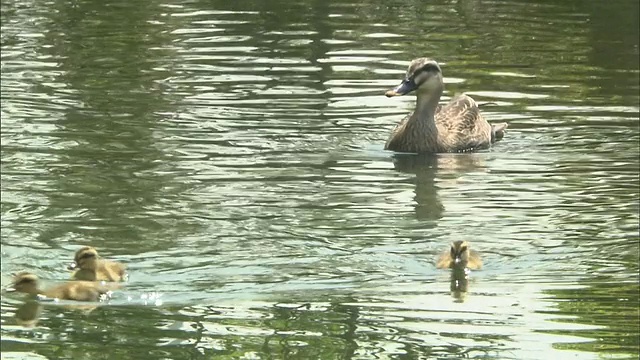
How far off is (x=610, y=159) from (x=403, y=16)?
826 cm

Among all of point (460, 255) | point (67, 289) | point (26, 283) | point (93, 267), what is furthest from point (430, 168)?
point (26, 283)

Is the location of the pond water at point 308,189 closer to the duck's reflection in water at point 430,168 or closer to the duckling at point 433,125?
the duck's reflection in water at point 430,168

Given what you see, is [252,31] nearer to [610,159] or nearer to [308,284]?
[610,159]

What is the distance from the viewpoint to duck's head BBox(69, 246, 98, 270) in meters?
9.55

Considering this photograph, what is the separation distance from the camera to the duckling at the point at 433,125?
1422 cm

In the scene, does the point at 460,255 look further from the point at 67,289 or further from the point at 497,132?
the point at 497,132

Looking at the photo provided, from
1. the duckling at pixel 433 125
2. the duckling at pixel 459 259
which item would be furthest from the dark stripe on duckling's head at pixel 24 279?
the duckling at pixel 433 125

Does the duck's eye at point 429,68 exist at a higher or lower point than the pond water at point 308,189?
higher

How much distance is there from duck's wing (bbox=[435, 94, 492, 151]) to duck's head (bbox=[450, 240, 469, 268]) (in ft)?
14.2

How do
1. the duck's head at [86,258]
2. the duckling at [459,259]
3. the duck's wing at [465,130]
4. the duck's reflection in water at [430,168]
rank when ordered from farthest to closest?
the duck's wing at [465,130], the duck's reflection in water at [430,168], the duckling at [459,259], the duck's head at [86,258]

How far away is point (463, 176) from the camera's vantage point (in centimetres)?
1326

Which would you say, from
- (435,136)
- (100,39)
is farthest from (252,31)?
(435,136)

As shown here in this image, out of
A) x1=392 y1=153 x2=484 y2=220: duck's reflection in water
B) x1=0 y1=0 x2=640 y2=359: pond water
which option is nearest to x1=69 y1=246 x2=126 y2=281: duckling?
x1=0 y1=0 x2=640 y2=359: pond water

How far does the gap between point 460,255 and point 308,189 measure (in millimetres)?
2406
